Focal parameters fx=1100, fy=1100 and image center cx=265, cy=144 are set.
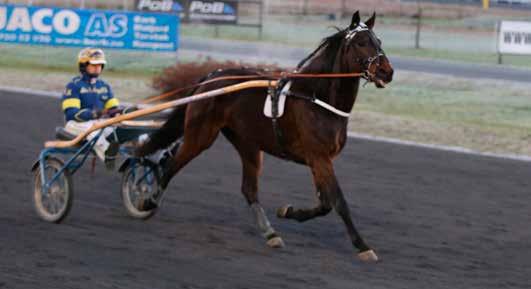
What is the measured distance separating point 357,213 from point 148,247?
2.22m

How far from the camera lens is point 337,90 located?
746 centimetres

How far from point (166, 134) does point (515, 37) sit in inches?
568

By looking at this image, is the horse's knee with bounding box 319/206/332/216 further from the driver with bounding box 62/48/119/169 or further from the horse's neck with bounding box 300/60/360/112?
the driver with bounding box 62/48/119/169

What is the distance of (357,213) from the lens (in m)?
9.20

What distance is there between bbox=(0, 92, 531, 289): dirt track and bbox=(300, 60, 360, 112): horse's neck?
1.03m

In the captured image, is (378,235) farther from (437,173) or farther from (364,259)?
(437,173)

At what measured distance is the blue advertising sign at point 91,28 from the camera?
20.5m

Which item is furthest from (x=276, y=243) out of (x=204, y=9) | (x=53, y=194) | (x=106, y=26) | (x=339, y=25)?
(x=339, y=25)

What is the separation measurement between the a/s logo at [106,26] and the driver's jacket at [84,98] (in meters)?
11.8

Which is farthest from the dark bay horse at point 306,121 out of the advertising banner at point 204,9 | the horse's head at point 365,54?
the advertising banner at point 204,9

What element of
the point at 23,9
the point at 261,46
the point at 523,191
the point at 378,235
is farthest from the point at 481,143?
the point at 261,46

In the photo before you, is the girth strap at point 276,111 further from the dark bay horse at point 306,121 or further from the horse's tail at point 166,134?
the horse's tail at point 166,134

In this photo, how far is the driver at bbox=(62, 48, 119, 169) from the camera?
8617 millimetres

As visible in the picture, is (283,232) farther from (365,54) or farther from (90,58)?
(90,58)
